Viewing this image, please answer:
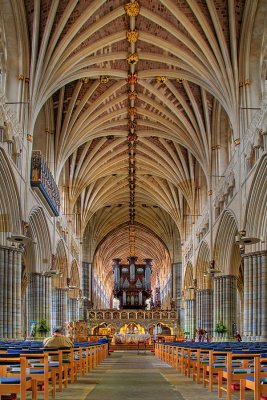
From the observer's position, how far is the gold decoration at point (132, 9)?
90.3 feet

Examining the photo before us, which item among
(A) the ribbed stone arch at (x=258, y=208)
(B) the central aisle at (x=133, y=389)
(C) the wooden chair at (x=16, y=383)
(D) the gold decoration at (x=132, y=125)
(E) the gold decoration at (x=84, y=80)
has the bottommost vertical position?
(B) the central aisle at (x=133, y=389)

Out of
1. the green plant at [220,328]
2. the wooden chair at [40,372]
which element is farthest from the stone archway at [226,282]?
Result: the wooden chair at [40,372]

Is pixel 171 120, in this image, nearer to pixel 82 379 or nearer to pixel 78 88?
pixel 78 88

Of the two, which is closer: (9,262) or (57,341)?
(57,341)

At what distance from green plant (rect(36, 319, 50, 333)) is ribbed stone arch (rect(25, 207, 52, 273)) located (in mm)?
3115

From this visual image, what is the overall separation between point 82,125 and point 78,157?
25.5ft

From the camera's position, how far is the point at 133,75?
1319 inches

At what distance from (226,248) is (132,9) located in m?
14.6

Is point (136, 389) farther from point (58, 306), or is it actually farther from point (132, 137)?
point (58, 306)

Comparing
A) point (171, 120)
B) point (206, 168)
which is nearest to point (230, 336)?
point (206, 168)

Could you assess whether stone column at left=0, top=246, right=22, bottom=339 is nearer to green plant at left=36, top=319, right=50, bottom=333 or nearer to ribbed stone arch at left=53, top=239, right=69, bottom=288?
green plant at left=36, top=319, right=50, bottom=333

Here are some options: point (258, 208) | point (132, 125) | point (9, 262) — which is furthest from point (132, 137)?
point (9, 262)

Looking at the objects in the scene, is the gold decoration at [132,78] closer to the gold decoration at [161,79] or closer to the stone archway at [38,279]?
the gold decoration at [161,79]

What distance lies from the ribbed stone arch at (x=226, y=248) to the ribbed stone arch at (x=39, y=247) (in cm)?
985
